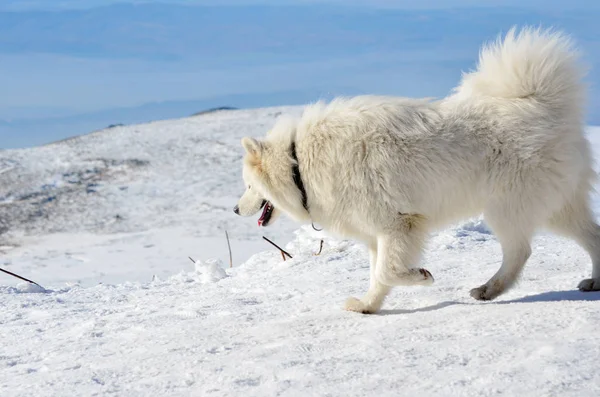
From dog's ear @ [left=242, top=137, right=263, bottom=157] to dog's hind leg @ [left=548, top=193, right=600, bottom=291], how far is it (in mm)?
2301

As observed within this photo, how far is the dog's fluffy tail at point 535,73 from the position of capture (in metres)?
5.33

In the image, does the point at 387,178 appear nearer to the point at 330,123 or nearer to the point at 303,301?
the point at 330,123

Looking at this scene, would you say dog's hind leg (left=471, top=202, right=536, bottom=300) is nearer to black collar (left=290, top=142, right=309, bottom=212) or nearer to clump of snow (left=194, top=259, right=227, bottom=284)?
black collar (left=290, top=142, right=309, bottom=212)

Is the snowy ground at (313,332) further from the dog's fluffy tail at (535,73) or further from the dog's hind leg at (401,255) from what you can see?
the dog's fluffy tail at (535,73)

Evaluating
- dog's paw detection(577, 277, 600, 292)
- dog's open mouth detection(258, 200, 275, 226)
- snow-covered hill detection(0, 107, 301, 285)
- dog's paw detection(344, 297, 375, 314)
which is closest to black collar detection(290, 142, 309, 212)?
dog's open mouth detection(258, 200, 275, 226)

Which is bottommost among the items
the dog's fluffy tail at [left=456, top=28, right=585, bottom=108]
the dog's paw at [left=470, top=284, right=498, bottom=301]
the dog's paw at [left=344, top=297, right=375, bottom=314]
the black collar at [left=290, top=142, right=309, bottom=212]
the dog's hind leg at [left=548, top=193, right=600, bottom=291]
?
the dog's paw at [left=344, top=297, right=375, bottom=314]

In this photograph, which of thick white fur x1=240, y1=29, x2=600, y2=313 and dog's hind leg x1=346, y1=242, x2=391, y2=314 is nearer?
thick white fur x1=240, y1=29, x2=600, y2=313

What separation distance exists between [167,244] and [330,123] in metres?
10.3

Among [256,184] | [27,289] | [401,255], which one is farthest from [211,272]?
[401,255]

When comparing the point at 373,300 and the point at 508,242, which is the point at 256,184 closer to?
the point at 373,300

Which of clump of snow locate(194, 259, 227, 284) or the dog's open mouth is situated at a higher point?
the dog's open mouth

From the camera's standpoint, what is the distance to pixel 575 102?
5.37 m

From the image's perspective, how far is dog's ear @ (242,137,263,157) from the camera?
555cm

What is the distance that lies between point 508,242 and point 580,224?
2.20 ft
